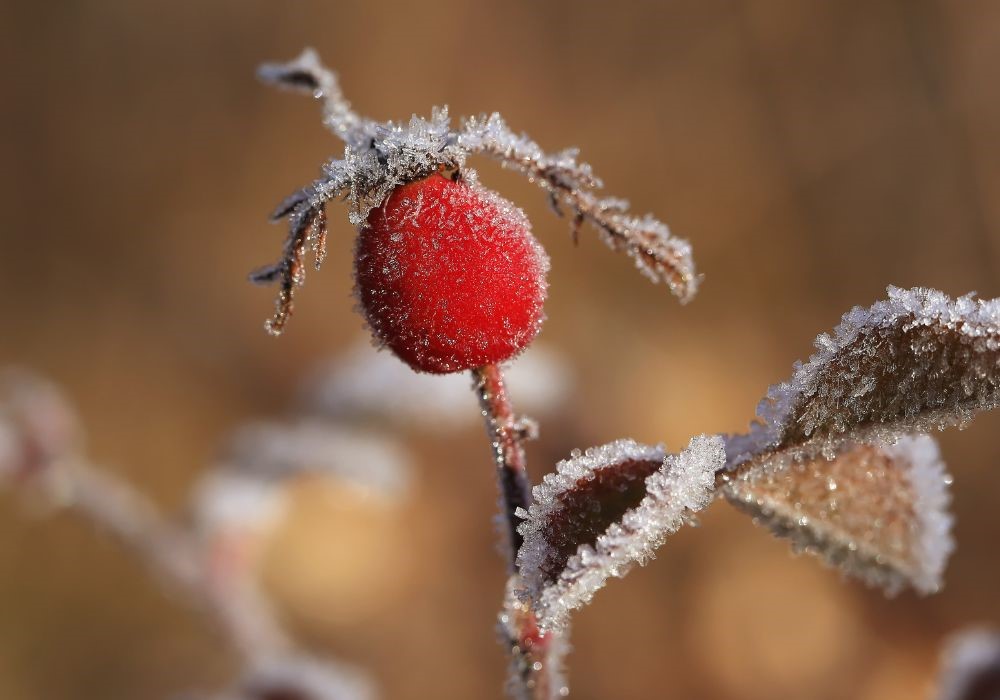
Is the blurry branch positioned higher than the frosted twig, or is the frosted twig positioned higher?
the blurry branch

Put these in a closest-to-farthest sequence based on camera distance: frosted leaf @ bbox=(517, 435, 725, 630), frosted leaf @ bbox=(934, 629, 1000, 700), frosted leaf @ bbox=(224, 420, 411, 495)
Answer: frosted leaf @ bbox=(517, 435, 725, 630), frosted leaf @ bbox=(934, 629, 1000, 700), frosted leaf @ bbox=(224, 420, 411, 495)

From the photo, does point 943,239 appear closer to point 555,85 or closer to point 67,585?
point 555,85

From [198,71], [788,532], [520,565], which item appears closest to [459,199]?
[520,565]

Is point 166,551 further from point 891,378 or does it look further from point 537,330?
point 891,378

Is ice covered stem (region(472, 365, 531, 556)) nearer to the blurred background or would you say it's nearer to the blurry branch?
the blurry branch

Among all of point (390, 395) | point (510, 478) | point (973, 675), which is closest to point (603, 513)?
point (510, 478)

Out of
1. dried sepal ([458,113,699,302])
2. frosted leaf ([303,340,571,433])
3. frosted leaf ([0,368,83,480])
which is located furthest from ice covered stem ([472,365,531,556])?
frosted leaf ([0,368,83,480])

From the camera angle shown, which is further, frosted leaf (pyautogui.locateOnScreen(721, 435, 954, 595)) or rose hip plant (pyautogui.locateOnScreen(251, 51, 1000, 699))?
frosted leaf (pyautogui.locateOnScreen(721, 435, 954, 595))
